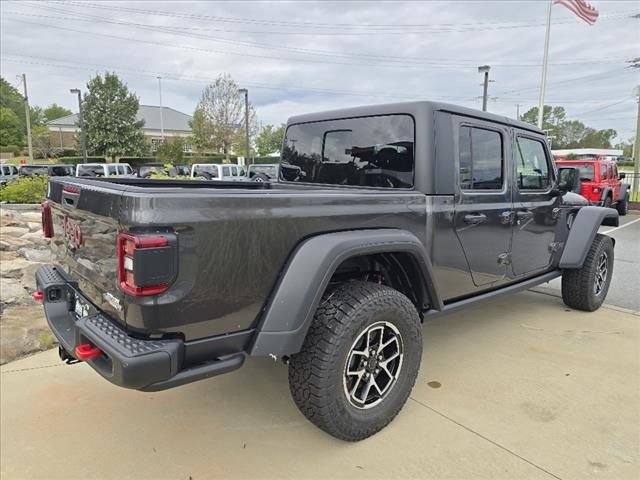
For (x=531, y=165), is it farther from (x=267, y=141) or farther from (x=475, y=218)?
(x=267, y=141)

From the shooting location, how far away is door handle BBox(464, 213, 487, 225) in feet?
10.3

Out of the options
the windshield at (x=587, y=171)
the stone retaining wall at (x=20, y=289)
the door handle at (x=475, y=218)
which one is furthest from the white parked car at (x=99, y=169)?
the door handle at (x=475, y=218)

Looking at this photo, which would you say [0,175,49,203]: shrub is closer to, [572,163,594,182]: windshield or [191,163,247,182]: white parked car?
[191,163,247,182]: white parked car

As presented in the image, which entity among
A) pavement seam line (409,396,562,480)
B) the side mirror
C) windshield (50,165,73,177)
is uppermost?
windshield (50,165,73,177)

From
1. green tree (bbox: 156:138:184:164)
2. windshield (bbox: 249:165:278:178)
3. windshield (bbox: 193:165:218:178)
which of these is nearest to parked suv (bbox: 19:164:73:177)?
windshield (bbox: 193:165:218:178)

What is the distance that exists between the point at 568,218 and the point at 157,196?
13.3 feet

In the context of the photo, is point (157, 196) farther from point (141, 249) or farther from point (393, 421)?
point (393, 421)

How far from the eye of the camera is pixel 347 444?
2.51m

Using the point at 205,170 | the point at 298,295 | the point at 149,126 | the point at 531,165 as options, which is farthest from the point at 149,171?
the point at 149,126

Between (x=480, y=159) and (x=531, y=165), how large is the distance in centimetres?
94

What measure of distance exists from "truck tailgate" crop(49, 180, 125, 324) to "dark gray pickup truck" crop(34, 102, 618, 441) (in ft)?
0.04

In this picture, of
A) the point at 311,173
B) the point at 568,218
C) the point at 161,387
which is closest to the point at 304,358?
the point at 161,387

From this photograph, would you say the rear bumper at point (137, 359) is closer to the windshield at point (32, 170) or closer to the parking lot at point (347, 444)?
the parking lot at point (347, 444)

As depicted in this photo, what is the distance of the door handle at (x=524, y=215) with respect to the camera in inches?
145
